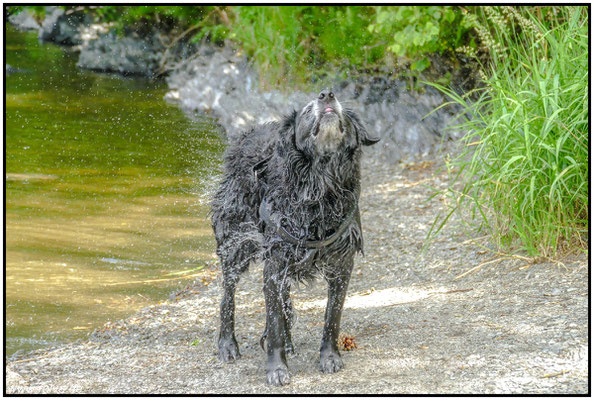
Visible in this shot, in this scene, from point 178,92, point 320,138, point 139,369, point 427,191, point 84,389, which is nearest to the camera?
point 320,138

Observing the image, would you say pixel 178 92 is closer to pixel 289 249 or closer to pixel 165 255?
pixel 165 255

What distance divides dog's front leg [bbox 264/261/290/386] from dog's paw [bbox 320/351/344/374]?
22cm

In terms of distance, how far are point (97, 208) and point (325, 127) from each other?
16.1 feet

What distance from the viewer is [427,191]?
25.9 feet

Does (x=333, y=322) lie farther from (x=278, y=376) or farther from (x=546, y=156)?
(x=546, y=156)

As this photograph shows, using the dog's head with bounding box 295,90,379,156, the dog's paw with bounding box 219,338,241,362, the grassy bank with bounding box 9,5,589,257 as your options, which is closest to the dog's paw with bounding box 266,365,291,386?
the dog's paw with bounding box 219,338,241,362

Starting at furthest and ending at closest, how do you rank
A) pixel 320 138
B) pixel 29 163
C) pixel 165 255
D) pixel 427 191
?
pixel 29 163
pixel 427 191
pixel 165 255
pixel 320 138

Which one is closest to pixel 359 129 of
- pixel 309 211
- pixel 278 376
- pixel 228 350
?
pixel 309 211

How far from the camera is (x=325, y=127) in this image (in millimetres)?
3783

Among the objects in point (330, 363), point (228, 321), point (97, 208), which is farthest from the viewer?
point (97, 208)

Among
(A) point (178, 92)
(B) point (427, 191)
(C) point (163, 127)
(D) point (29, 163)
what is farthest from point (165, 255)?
(A) point (178, 92)

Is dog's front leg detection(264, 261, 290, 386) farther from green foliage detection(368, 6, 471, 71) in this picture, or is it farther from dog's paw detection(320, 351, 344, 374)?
green foliage detection(368, 6, 471, 71)

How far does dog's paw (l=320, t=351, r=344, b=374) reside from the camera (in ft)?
13.4

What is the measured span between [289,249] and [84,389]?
4.72 ft
